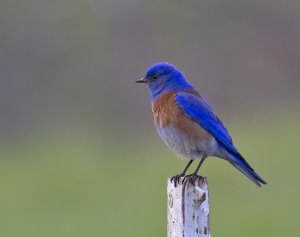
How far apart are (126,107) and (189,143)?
1264cm

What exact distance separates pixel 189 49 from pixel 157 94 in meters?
14.3

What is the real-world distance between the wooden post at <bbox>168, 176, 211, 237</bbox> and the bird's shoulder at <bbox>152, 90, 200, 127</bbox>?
1837 mm

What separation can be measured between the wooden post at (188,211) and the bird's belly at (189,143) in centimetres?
176

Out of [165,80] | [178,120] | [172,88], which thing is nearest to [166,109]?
[178,120]

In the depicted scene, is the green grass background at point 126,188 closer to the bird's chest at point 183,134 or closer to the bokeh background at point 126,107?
the bokeh background at point 126,107

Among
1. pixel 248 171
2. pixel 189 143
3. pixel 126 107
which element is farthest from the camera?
pixel 126 107

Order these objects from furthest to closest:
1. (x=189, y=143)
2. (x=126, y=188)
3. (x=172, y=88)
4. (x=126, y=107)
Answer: (x=126, y=107) < (x=126, y=188) < (x=172, y=88) < (x=189, y=143)

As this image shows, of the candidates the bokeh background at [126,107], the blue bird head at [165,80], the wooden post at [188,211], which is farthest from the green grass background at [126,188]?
the wooden post at [188,211]

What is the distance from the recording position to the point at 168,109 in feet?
24.4

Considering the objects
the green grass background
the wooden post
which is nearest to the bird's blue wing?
the wooden post

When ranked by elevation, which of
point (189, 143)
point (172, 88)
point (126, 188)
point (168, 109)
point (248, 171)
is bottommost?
point (248, 171)

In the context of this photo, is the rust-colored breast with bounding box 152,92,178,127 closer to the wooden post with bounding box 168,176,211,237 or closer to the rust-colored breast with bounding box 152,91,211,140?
the rust-colored breast with bounding box 152,91,211,140

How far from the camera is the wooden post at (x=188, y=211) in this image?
207 inches

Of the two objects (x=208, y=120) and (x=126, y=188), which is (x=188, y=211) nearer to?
(x=208, y=120)
